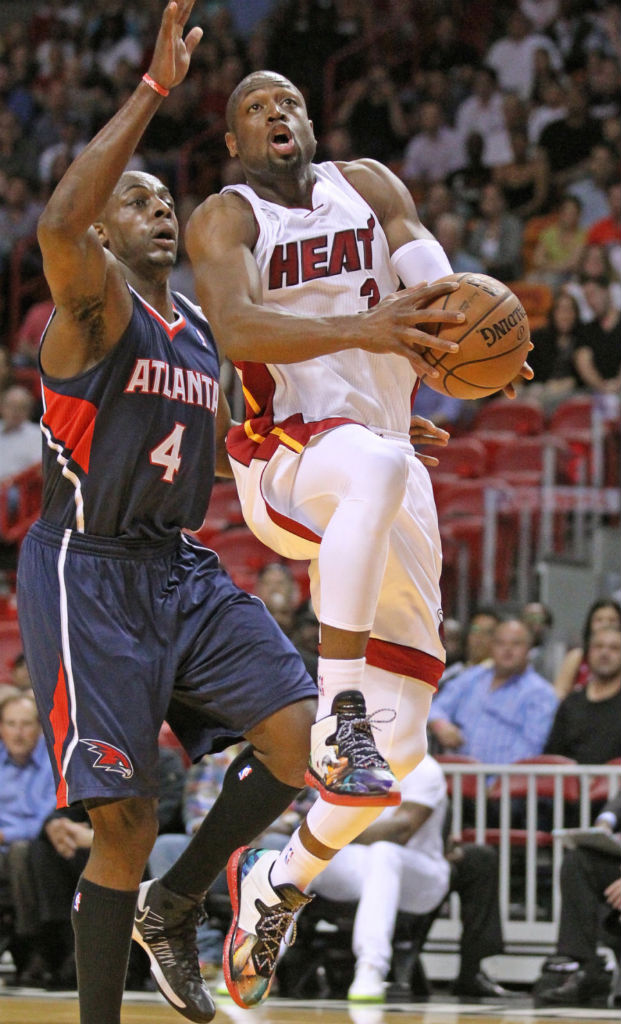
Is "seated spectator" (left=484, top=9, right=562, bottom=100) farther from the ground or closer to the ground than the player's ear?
farther from the ground

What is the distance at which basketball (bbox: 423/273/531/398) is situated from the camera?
4.22m

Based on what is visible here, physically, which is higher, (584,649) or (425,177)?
(425,177)

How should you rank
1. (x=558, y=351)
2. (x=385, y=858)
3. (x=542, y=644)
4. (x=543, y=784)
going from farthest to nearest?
1. (x=558, y=351)
2. (x=542, y=644)
3. (x=543, y=784)
4. (x=385, y=858)

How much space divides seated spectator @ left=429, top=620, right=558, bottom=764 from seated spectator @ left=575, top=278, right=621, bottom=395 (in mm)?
3436

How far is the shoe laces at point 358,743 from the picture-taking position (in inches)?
166

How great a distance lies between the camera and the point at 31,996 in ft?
24.5

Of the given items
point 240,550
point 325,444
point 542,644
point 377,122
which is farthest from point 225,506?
point 325,444

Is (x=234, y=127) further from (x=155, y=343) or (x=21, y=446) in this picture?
(x=21, y=446)

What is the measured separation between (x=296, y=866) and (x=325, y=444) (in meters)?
1.22

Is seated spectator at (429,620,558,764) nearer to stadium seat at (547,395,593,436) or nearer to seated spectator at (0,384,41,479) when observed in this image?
stadium seat at (547,395,593,436)

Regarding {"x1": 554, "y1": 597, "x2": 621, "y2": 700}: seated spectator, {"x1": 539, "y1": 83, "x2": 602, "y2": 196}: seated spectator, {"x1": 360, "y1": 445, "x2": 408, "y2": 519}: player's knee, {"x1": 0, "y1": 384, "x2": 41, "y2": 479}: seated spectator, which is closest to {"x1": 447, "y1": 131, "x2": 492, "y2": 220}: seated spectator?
{"x1": 539, "y1": 83, "x2": 602, "y2": 196}: seated spectator

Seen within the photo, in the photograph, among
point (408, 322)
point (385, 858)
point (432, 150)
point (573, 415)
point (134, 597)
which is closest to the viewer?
point (408, 322)

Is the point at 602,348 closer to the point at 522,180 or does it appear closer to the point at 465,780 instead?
the point at 522,180

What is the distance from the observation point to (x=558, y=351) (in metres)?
12.3
